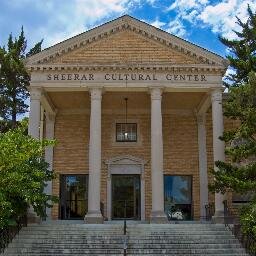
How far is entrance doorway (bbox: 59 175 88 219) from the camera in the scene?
Result: 28.7 meters

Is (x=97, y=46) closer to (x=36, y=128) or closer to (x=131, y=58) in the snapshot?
(x=131, y=58)

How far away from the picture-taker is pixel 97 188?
23.6m

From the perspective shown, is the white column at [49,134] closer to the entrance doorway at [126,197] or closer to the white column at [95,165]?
the entrance doorway at [126,197]

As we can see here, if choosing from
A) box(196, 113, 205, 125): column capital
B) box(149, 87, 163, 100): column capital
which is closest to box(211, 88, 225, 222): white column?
box(149, 87, 163, 100): column capital

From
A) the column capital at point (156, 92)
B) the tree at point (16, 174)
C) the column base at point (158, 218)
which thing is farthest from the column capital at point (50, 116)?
the tree at point (16, 174)

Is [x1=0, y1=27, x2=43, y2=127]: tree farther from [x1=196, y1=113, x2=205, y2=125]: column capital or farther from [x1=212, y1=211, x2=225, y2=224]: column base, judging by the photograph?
[x1=212, y1=211, x2=225, y2=224]: column base

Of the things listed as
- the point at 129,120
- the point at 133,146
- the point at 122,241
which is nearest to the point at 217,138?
the point at 133,146

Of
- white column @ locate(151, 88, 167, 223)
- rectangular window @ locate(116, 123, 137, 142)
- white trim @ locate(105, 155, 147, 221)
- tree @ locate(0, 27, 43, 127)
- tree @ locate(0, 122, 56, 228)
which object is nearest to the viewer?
tree @ locate(0, 122, 56, 228)

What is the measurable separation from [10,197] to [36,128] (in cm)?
608

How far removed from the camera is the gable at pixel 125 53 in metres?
25.4

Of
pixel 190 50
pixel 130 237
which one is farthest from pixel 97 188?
pixel 190 50

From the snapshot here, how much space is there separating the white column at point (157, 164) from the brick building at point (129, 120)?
0.16 ft

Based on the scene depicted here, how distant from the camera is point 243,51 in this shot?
27.6m

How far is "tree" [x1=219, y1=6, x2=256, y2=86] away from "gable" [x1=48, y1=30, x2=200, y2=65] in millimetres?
2407
